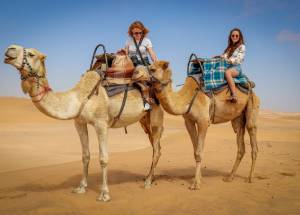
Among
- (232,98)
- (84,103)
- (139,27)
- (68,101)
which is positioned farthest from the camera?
(232,98)

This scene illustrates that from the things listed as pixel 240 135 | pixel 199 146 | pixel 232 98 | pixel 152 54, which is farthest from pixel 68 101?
pixel 240 135

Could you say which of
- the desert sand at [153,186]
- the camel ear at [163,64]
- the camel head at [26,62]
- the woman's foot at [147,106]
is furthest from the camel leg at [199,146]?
the camel head at [26,62]

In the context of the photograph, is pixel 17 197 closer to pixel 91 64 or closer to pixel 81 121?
pixel 81 121

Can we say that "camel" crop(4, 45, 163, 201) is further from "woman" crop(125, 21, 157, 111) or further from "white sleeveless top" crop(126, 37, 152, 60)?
"white sleeveless top" crop(126, 37, 152, 60)

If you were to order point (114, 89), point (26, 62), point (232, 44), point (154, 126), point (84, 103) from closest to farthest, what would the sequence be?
point (26, 62), point (84, 103), point (114, 89), point (154, 126), point (232, 44)

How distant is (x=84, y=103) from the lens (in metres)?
6.28

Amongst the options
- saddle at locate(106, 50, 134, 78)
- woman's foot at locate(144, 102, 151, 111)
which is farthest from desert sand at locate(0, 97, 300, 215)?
saddle at locate(106, 50, 134, 78)

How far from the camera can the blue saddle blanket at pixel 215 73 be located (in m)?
7.65

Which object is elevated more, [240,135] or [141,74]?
[141,74]

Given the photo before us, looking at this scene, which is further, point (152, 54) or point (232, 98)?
point (232, 98)

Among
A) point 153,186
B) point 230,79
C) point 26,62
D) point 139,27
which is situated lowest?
point 153,186

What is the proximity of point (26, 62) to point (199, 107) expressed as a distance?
3.61 meters

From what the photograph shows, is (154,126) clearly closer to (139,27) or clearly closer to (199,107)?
(199,107)

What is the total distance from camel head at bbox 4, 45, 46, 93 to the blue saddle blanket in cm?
352
